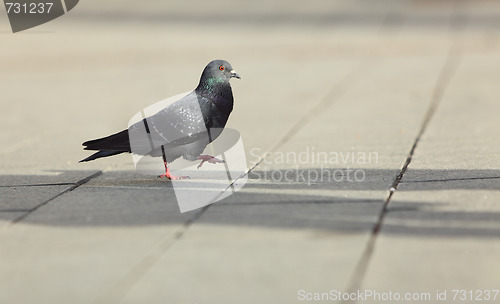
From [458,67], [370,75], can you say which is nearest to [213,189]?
[370,75]

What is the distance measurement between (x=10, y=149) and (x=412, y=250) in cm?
540

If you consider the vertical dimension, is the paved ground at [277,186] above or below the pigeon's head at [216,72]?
below

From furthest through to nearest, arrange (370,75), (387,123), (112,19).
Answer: (112,19)
(370,75)
(387,123)

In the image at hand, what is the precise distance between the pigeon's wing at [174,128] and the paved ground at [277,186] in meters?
0.37

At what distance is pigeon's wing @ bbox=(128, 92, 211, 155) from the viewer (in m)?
6.42

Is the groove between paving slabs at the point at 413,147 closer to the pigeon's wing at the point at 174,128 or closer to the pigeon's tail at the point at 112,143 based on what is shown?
the pigeon's wing at the point at 174,128

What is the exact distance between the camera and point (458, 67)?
13633 mm

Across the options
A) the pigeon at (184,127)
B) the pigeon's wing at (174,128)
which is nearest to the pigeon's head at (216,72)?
the pigeon at (184,127)

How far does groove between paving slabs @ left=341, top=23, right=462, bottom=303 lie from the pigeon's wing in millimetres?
1630

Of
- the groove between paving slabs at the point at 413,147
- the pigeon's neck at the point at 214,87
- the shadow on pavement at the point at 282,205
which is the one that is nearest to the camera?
the groove between paving slabs at the point at 413,147

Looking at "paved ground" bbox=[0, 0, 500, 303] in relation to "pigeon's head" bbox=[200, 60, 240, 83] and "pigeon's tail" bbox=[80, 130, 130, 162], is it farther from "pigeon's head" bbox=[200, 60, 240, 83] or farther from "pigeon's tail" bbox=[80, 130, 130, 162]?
"pigeon's head" bbox=[200, 60, 240, 83]

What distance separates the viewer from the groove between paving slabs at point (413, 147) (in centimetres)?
423

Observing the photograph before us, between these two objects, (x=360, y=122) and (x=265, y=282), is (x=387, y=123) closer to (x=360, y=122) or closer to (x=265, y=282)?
(x=360, y=122)

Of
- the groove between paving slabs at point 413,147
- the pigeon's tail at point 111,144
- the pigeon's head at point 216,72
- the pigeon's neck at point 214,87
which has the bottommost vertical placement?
the groove between paving slabs at point 413,147
